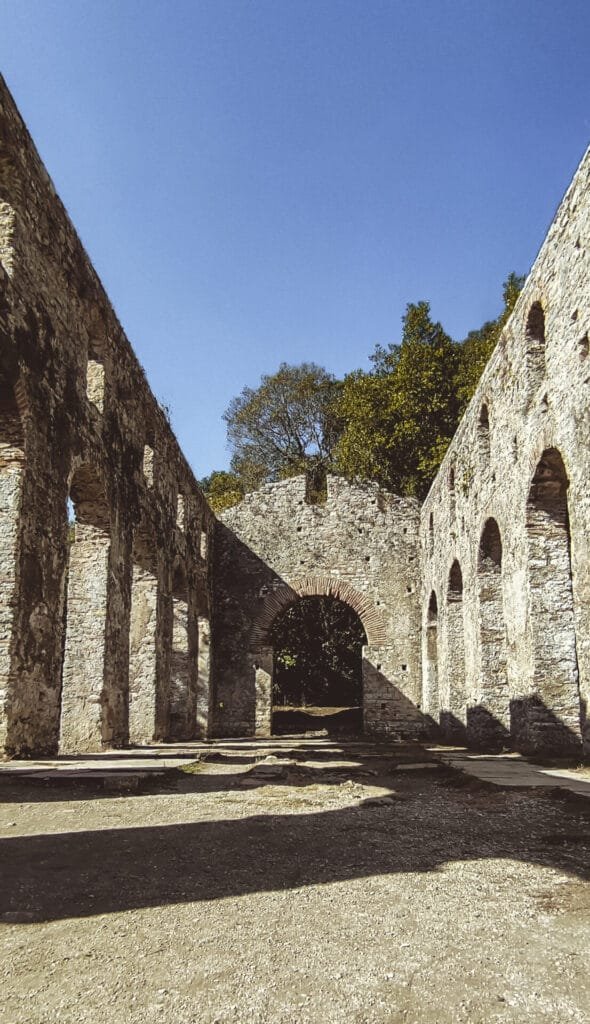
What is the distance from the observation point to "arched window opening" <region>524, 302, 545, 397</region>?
874 centimetres

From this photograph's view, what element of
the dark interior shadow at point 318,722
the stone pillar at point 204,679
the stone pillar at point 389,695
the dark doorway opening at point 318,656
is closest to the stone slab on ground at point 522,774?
the stone pillar at point 389,695

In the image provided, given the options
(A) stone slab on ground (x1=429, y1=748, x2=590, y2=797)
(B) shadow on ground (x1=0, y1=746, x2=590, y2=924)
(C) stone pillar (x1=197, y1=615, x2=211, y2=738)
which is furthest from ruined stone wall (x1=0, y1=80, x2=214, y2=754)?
(A) stone slab on ground (x1=429, y1=748, x2=590, y2=797)

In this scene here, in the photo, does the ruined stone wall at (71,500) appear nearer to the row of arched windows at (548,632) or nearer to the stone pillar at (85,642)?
the stone pillar at (85,642)

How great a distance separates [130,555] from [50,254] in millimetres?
4312

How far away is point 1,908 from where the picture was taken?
102 inches

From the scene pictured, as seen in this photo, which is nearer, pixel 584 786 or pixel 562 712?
pixel 584 786

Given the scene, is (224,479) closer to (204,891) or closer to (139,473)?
(139,473)

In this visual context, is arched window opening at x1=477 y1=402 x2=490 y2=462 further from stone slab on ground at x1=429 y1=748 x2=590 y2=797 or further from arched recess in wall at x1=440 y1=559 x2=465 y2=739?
stone slab on ground at x1=429 y1=748 x2=590 y2=797

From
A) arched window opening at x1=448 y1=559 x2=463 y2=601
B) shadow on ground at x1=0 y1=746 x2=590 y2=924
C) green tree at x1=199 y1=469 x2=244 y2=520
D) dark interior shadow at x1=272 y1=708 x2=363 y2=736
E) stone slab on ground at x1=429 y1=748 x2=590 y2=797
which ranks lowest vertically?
dark interior shadow at x1=272 y1=708 x2=363 y2=736

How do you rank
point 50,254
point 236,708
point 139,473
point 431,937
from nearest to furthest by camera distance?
point 431,937, point 50,254, point 139,473, point 236,708

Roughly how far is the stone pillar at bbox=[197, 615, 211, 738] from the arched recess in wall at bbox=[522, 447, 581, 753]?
28.9 feet

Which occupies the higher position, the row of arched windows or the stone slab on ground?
the row of arched windows

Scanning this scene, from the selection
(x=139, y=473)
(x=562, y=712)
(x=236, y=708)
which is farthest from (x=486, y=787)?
(x=236, y=708)

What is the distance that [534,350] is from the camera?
886 centimetres
